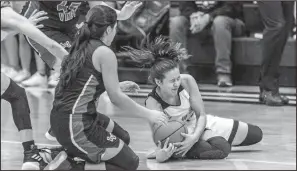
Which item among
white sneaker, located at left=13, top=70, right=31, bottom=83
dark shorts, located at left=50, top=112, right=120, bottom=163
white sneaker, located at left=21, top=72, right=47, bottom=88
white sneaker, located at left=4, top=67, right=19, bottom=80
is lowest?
white sneaker, located at left=21, top=72, right=47, bottom=88

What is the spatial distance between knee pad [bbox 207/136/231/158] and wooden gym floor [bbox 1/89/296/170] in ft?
0.20

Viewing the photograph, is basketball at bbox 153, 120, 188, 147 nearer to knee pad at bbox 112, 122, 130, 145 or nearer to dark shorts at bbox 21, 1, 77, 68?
knee pad at bbox 112, 122, 130, 145

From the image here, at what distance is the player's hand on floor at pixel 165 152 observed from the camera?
5567 millimetres

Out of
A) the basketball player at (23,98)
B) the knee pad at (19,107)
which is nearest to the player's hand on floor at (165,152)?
the basketball player at (23,98)

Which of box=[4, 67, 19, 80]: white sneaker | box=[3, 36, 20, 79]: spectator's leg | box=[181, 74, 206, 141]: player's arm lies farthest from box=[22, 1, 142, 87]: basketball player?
box=[3, 36, 20, 79]: spectator's leg

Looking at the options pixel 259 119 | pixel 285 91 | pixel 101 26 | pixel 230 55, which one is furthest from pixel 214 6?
pixel 101 26

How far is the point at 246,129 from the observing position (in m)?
6.08

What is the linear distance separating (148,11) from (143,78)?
35.2 inches

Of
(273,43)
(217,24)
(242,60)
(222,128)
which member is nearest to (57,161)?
(222,128)

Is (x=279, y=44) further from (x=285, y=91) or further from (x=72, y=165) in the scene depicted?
(x=72, y=165)

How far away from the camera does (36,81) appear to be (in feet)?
32.6

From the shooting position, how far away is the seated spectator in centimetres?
952

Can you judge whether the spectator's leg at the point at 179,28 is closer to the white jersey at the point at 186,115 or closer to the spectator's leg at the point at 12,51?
the spectator's leg at the point at 12,51

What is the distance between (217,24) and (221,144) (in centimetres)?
387
